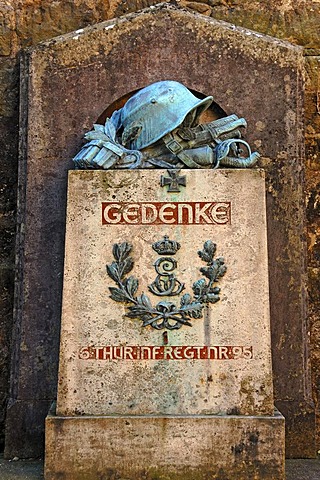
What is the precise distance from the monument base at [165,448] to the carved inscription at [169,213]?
3.21ft

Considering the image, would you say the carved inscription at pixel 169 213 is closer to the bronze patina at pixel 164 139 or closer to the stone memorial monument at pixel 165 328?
the stone memorial monument at pixel 165 328

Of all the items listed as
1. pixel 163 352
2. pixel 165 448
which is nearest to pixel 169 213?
pixel 163 352

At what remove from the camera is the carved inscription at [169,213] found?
398cm

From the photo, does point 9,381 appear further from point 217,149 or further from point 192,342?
point 217,149

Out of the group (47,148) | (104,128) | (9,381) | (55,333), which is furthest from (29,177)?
(9,381)

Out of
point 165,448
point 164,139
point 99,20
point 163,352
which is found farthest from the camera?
point 99,20

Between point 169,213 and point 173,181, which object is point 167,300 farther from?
point 173,181

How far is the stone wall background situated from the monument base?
1166 millimetres

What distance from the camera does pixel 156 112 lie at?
4184 millimetres

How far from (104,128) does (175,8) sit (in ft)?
3.56

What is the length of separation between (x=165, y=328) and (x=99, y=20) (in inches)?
96.4

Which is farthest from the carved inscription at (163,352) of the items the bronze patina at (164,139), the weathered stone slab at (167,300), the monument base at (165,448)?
the bronze patina at (164,139)

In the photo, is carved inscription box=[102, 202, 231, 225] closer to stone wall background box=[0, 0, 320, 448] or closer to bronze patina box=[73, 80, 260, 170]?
A: bronze patina box=[73, 80, 260, 170]

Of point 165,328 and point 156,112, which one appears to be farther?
point 156,112
